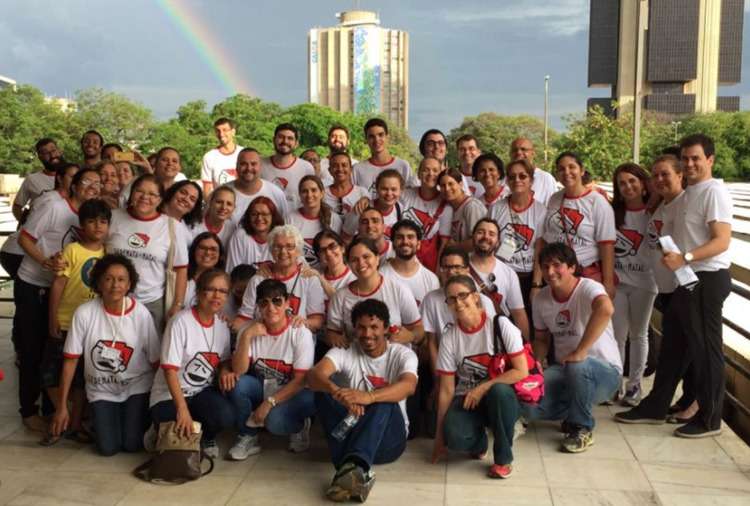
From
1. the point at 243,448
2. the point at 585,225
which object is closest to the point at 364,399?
the point at 243,448

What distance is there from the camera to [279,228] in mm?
4742

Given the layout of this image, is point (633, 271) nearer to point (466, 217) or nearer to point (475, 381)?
point (466, 217)

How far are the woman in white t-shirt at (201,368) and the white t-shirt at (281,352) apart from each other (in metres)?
0.18

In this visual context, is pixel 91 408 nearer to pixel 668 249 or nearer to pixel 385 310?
pixel 385 310

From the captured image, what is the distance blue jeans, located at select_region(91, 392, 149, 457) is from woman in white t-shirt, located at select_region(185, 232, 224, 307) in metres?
0.72

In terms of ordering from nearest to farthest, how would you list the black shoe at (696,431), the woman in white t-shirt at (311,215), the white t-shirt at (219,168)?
the black shoe at (696,431)
the woman in white t-shirt at (311,215)
the white t-shirt at (219,168)

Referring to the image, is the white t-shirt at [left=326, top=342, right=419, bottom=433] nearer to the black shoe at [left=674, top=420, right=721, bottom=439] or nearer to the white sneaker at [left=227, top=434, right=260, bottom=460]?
the white sneaker at [left=227, top=434, right=260, bottom=460]

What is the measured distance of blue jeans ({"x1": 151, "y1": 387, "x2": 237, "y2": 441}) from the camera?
4.42 meters

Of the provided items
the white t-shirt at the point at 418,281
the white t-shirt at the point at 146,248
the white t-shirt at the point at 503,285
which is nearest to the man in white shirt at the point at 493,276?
the white t-shirt at the point at 503,285

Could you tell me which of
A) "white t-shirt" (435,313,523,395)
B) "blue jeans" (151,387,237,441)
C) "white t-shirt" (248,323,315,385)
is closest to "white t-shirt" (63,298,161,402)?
"blue jeans" (151,387,237,441)

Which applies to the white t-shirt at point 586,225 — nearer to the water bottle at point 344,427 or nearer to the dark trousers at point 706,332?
the dark trousers at point 706,332

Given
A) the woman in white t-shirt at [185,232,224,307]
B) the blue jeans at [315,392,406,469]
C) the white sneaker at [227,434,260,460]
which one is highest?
the woman in white t-shirt at [185,232,224,307]

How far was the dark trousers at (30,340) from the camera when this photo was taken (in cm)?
511

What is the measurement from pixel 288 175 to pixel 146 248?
177 cm
